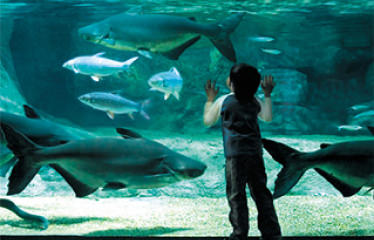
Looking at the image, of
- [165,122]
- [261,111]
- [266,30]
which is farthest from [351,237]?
[266,30]

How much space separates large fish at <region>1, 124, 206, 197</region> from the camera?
3.20 metres

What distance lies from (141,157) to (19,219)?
1.81m

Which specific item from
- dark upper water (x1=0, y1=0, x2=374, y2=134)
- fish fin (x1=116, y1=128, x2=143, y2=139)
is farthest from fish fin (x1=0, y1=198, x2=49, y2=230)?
dark upper water (x1=0, y1=0, x2=374, y2=134)

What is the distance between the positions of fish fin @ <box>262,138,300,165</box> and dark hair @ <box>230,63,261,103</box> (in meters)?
0.56

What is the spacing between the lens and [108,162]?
3262 mm

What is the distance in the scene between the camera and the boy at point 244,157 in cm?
287

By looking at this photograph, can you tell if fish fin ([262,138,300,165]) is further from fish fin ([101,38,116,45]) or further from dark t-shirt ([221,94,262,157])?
fish fin ([101,38,116,45])

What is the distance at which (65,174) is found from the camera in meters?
3.42

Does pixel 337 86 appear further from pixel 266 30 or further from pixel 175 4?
pixel 175 4

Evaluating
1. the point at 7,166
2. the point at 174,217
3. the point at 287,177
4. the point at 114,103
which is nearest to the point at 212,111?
the point at 287,177

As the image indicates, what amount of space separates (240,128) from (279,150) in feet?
2.01

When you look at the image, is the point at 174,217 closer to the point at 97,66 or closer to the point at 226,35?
the point at 226,35

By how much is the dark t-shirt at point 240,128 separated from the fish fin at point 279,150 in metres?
0.38

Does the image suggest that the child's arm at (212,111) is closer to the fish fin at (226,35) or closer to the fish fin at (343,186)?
the fish fin at (226,35)
